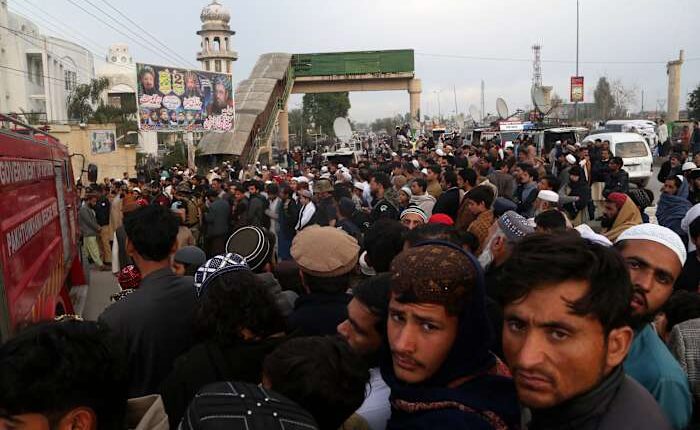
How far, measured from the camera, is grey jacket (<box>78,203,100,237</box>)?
1152 cm

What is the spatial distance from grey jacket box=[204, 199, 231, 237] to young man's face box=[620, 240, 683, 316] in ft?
24.5

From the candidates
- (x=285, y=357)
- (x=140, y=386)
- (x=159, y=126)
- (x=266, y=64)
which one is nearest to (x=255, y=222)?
(x=140, y=386)

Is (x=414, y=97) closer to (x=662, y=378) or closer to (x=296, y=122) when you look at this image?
(x=296, y=122)

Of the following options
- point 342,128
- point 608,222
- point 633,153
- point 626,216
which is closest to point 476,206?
point 608,222

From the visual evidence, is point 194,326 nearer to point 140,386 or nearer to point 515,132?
point 140,386

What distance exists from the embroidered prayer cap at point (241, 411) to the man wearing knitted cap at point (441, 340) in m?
0.41

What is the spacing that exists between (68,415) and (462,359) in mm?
1137

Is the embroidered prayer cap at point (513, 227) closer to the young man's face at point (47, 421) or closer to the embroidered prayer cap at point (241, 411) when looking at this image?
the embroidered prayer cap at point (241, 411)

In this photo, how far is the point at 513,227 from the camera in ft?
13.0

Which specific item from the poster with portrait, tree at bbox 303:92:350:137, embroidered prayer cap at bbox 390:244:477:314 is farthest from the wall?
tree at bbox 303:92:350:137

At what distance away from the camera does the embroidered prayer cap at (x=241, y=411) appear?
1.40 meters

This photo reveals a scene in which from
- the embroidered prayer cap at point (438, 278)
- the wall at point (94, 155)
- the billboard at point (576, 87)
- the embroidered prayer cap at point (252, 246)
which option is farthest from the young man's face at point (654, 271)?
the billboard at point (576, 87)

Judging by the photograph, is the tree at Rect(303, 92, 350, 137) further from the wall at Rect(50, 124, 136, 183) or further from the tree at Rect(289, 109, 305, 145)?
the wall at Rect(50, 124, 136, 183)

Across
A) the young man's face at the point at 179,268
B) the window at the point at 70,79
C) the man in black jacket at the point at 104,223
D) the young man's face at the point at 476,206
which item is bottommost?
the man in black jacket at the point at 104,223
